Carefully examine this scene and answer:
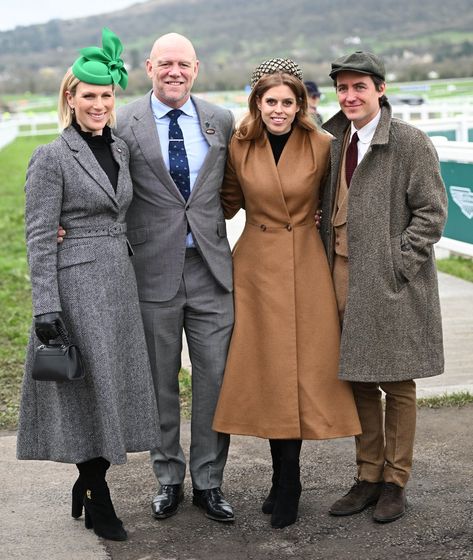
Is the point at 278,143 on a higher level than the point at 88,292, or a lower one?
higher

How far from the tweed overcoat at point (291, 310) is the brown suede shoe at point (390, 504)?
0.31m

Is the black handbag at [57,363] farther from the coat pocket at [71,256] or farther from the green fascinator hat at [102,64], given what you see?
the green fascinator hat at [102,64]

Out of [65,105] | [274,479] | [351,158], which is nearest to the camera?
[65,105]

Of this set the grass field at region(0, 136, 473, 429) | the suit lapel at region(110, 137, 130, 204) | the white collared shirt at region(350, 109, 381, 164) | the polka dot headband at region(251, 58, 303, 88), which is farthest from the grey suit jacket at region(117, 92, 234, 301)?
the grass field at region(0, 136, 473, 429)

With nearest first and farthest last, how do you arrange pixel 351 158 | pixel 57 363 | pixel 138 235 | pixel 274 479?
1. pixel 57 363
2. pixel 351 158
3. pixel 138 235
4. pixel 274 479

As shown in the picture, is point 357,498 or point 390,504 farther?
point 357,498

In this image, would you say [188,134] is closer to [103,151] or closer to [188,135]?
[188,135]

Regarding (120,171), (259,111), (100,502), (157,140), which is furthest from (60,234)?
(100,502)

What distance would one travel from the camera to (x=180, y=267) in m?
4.98

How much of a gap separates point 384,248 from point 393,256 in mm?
55

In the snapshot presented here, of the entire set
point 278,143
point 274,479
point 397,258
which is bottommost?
point 274,479

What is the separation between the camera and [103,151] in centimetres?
479

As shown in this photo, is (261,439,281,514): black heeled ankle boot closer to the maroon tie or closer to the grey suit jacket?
the grey suit jacket

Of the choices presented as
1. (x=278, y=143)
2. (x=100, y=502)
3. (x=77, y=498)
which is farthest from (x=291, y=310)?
(x=77, y=498)
